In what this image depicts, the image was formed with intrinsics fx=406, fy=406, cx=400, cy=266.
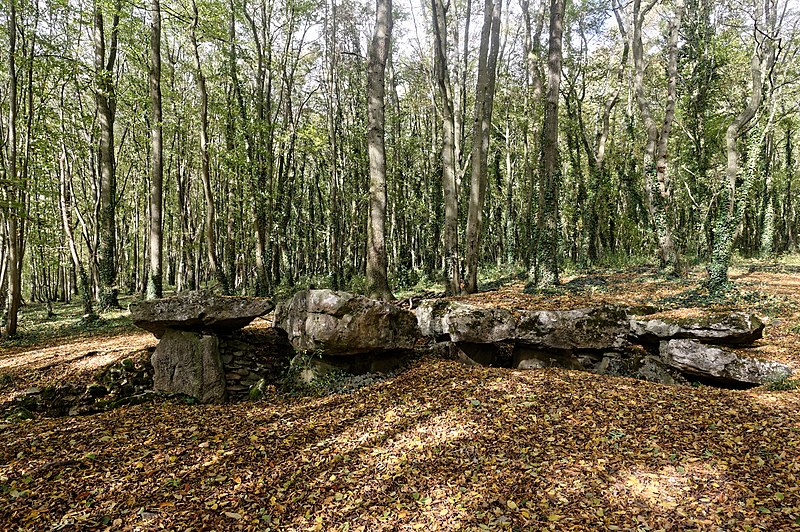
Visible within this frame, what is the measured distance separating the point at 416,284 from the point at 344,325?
44.8 ft

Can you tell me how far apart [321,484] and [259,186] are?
14182 millimetres

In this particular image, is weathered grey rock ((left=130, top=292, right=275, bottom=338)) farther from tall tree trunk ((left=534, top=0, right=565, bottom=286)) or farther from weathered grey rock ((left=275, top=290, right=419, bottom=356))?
tall tree trunk ((left=534, top=0, right=565, bottom=286))

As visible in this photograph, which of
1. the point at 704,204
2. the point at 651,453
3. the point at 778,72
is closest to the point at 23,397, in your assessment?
the point at 651,453

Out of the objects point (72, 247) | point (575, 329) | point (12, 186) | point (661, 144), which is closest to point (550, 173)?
point (661, 144)

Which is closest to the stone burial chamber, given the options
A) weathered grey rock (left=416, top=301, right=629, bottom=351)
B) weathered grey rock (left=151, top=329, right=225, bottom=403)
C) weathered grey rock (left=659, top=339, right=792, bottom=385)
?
weathered grey rock (left=151, top=329, right=225, bottom=403)

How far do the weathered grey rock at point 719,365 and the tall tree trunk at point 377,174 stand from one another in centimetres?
551

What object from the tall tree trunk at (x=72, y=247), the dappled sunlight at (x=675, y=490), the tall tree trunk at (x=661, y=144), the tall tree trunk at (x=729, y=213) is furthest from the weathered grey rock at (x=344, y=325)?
the tall tree trunk at (x=661, y=144)

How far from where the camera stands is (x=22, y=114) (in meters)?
12.1

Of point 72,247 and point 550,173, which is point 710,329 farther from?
point 72,247

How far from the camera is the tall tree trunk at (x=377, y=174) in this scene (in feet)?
30.0

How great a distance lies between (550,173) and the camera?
13.7m

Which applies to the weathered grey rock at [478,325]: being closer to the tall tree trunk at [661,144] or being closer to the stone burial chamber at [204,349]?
the stone burial chamber at [204,349]

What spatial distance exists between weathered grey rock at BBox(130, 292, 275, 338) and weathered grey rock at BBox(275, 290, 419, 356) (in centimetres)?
92

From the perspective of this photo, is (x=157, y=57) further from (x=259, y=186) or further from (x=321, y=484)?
(x=321, y=484)
